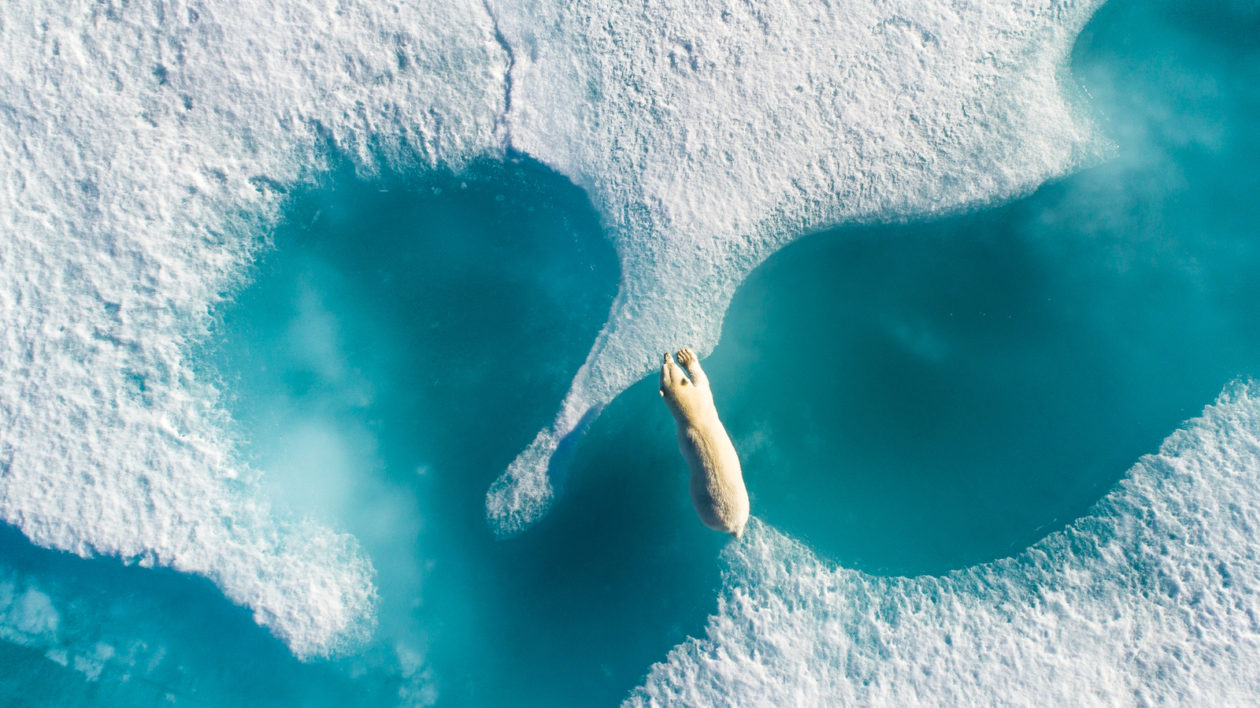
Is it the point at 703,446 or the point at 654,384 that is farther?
the point at 654,384

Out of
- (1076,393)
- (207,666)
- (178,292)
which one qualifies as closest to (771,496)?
(1076,393)

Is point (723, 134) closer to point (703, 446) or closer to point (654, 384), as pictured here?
point (654, 384)

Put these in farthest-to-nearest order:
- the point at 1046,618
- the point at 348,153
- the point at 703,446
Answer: the point at 348,153 → the point at 1046,618 → the point at 703,446

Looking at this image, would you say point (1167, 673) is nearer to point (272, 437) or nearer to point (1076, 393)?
point (1076, 393)

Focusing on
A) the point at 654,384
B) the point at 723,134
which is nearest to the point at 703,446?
the point at 654,384

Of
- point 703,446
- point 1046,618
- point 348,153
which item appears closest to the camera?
point 703,446

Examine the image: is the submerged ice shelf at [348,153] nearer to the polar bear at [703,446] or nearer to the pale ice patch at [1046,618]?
the polar bear at [703,446]
